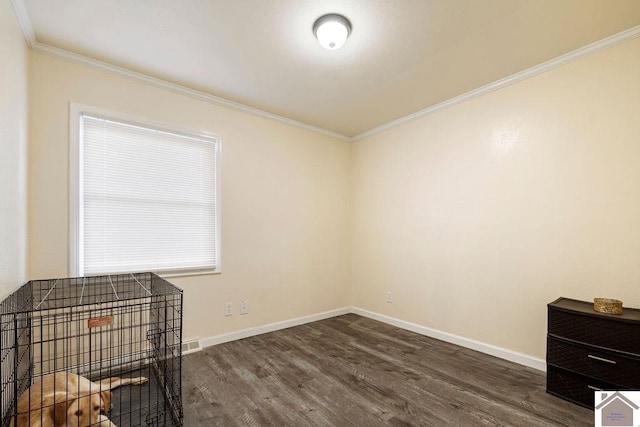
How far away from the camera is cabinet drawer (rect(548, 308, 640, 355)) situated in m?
1.92

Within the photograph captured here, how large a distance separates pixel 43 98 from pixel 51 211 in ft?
2.90

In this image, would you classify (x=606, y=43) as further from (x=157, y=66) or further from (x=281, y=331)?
(x=281, y=331)

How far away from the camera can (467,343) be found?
3107mm

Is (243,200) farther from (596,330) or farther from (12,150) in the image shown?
(596,330)

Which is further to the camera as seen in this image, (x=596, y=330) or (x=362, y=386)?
(x=362, y=386)

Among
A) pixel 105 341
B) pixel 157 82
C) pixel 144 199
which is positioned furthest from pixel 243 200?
pixel 105 341

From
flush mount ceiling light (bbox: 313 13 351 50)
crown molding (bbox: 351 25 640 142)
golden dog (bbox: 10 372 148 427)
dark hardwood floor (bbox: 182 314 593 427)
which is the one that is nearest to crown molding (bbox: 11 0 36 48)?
flush mount ceiling light (bbox: 313 13 351 50)

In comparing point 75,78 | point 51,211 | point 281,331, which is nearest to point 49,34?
point 75,78

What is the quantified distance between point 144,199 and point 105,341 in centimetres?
124

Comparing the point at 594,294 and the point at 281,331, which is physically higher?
the point at 594,294

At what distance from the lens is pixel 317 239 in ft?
13.6

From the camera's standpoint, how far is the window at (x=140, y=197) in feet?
8.45

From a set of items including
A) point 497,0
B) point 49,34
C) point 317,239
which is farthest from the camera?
point 317,239

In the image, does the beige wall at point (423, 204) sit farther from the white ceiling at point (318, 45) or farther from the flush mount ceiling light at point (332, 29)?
the flush mount ceiling light at point (332, 29)
